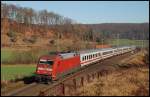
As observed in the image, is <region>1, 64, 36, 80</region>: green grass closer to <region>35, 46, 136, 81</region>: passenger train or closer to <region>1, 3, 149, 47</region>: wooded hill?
<region>35, 46, 136, 81</region>: passenger train

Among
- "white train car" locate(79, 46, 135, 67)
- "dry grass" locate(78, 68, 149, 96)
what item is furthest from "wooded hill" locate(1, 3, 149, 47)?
"dry grass" locate(78, 68, 149, 96)

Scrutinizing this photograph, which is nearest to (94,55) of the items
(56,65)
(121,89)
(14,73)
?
(14,73)

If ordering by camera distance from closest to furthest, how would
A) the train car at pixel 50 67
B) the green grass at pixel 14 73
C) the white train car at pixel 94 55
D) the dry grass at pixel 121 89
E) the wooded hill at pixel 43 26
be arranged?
the dry grass at pixel 121 89, the train car at pixel 50 67, the green grass at pixel 14 73, the white train car at pixel 94 55, the wooded hill at pixel 43 26

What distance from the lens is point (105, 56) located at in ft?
204

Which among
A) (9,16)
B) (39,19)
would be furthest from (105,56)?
(39,19)

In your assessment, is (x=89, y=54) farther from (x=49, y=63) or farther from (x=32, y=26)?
(x=32, y=26)

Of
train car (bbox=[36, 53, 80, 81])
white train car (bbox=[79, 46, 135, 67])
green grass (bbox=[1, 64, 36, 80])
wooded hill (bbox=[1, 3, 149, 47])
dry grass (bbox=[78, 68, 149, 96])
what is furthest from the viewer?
wooded hill (bbox=[1, 3, 149, 47])

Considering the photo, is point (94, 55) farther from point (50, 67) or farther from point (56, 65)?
point (50, 67)

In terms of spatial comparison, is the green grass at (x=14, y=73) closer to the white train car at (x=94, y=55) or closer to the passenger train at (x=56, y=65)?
the passenger train at (x=56, y=65)

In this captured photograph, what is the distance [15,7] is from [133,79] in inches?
5387

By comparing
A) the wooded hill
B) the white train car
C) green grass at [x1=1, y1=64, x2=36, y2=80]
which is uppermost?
the wooded hill

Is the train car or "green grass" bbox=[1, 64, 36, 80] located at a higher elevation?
the train car

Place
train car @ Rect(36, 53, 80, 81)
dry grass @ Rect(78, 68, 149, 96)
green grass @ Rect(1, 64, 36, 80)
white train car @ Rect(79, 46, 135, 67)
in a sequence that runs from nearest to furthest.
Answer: dry grass @ Rect(78, 68, 149, 96)
train car @ Rect(36, 53, 80, 81)
green grass @ Rect(1, 64, 36, 80)
white train car @ Rect(79, 46, 135, 67)

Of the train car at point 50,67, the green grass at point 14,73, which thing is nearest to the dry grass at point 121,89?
the train car at point 50,67
